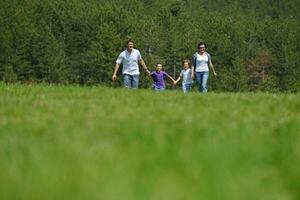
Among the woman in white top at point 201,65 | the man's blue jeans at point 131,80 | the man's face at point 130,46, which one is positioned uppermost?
the man's face at point 130,46

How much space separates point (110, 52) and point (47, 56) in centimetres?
1110

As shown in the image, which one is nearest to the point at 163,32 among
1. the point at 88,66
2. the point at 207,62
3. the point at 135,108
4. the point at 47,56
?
the point at 88,66

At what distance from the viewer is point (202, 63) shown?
72.7 ft

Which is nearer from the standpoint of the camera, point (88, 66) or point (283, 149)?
point (283, 149)

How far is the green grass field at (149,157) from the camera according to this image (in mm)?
3320

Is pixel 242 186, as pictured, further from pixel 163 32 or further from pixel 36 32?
pixel 163 32

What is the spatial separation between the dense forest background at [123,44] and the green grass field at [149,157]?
97.0m

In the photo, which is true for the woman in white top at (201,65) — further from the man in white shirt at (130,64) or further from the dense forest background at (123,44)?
the dense forest background at (123,44)

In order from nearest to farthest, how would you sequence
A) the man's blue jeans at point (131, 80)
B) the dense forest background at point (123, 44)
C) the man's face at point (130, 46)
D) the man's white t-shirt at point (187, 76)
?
the man's face at point (130, 46) < the man's blue jeans at point (131, 80) < the man's white t-shirt at point (187, 76) < the dense forest background at point (123, 44)

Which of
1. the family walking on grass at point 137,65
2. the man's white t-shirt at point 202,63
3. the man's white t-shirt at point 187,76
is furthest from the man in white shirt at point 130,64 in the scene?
the man's white t-shirt at point 187,76

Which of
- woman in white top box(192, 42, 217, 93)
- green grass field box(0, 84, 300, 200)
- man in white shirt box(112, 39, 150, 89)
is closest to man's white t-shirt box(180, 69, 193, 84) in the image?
woman in white top box(192, 42, 217, 93)

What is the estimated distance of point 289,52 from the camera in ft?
432

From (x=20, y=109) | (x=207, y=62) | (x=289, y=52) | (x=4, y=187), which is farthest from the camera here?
(x=289, y=52)

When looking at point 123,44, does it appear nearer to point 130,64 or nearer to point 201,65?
point 201,65
